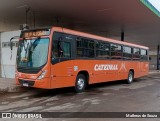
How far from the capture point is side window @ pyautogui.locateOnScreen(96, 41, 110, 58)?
519 inches

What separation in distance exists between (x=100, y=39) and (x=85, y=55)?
6.21 ft

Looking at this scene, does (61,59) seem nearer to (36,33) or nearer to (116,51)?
(36,33)

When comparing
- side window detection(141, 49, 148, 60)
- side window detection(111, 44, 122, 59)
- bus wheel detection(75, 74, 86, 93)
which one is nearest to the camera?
bus wheel detection(75, 74, 86, 93)

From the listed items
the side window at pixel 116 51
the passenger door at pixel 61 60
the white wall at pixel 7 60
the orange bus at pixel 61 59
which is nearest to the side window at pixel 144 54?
the side window at pixel 116 51

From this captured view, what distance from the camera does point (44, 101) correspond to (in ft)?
30.6

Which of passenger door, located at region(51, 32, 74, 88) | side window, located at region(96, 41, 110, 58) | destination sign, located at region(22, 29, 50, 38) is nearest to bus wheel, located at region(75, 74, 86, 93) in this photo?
passenger door, located at region(51, 32, 74, 88)

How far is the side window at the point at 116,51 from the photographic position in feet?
48.4

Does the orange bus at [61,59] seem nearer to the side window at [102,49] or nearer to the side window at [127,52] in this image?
the side window at [102,49]

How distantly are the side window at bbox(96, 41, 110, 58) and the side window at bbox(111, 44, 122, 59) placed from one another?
1.88ft

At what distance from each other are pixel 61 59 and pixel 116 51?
229 inches

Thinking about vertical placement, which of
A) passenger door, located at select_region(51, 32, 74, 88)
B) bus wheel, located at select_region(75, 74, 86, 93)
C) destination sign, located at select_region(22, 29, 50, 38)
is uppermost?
destination sign, located at select_region(22, 29, 50, 38)

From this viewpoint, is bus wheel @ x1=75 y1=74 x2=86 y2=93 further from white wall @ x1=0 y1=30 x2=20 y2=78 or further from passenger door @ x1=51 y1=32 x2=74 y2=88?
white wall @ x1=0 y1=30 x2=20 y2=78

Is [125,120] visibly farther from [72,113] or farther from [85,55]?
[85,55]

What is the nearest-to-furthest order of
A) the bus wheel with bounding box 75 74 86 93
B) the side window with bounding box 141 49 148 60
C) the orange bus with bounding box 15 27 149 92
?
the orange bus with bounding box 15 27 149 92
the bus wheel with bounding box 75 74 86 93
the side window with bounding box 141 49 148 60
